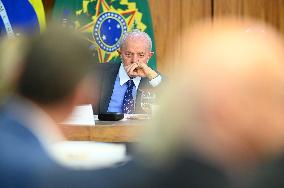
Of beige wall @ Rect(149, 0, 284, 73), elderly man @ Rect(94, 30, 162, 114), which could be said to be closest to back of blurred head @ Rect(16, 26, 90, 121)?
elderly man @ Rect(94, 30, 162, 114)

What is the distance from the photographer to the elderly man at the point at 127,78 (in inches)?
115

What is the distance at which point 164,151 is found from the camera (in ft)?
2.42

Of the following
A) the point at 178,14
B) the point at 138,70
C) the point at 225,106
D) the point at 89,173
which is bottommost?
the point at 89,173

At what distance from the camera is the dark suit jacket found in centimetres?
295

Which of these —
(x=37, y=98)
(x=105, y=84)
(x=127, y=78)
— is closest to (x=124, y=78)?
(x=127, y=78)

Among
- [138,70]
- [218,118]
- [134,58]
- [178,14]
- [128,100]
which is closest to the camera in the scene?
[218,118]

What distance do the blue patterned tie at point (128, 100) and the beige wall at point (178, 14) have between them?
154 centimetres

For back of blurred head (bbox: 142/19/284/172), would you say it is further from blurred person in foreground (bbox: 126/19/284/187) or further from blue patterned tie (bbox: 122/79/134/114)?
blue patterned tie (bbox: 122/79/134/114)

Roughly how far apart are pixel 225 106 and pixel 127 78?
233 cm

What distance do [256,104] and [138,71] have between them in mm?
2288

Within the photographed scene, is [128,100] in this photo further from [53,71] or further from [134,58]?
[53,71]

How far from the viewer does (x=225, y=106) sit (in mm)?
737

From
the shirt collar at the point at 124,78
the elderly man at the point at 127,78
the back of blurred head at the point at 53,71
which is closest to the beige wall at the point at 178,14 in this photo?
the elderly man at the point at 127,78

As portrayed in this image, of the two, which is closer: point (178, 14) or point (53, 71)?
point (53, 71)
